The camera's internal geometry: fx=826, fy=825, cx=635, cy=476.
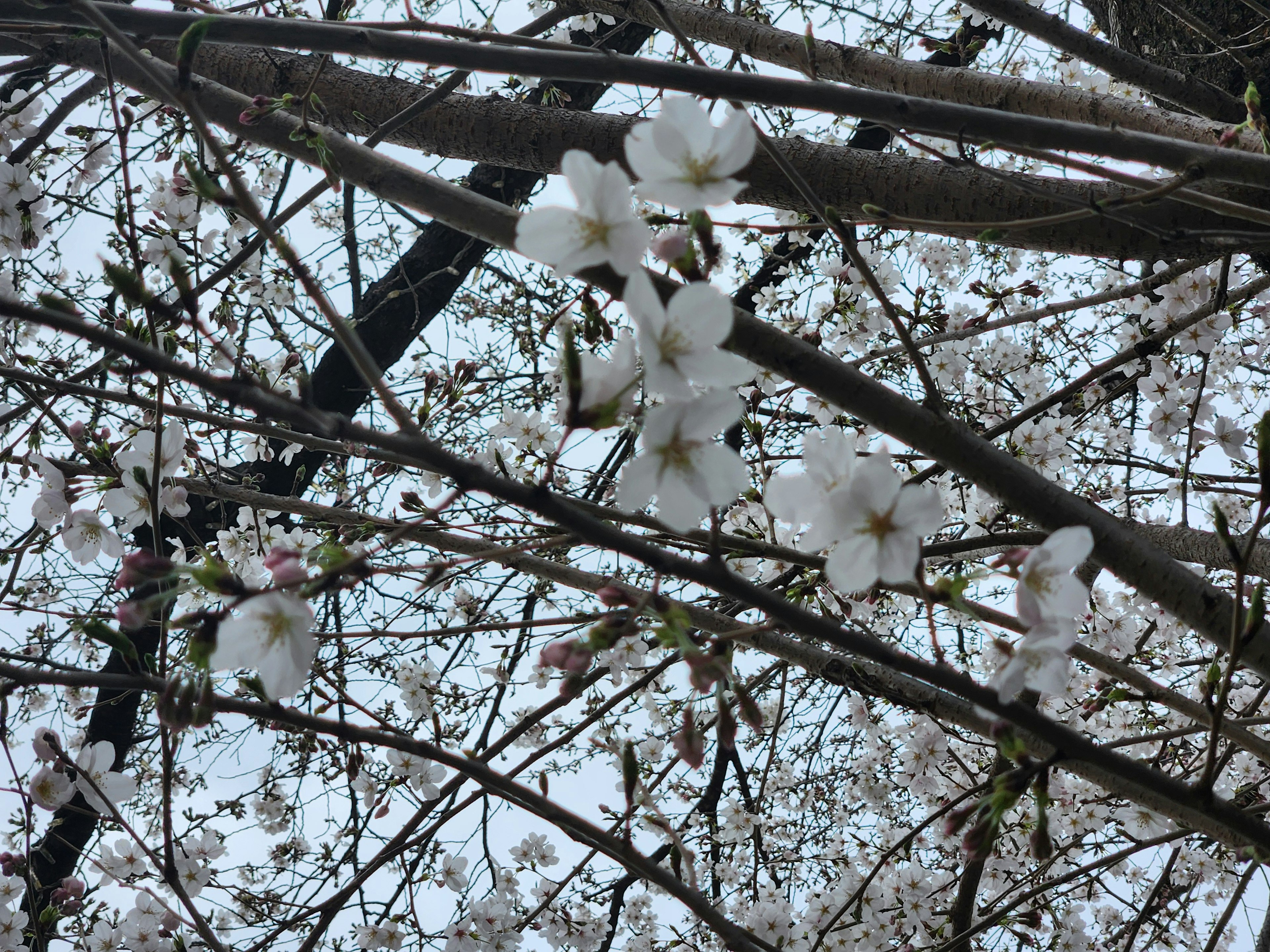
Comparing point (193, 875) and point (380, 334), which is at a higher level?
point (380, 334)

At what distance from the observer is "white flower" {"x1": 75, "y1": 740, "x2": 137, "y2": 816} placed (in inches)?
60.5

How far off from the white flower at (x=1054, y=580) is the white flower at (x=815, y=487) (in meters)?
0.21

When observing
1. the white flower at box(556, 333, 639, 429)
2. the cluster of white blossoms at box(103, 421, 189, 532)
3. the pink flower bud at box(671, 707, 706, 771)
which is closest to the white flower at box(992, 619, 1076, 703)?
the pink flower bud at box(671, 707, 706, 771)

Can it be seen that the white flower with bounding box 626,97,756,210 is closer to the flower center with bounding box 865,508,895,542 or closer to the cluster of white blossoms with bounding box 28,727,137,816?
the flower center with bounding box 865,508,895,542

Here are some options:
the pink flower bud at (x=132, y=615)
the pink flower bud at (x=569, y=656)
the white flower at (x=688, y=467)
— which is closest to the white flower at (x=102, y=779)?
the pink flower bud at (x=132, y=615)

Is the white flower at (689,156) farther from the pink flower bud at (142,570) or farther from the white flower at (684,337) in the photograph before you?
the pink flower bud at (142,570)

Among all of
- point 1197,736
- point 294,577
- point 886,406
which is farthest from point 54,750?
point 1197,736

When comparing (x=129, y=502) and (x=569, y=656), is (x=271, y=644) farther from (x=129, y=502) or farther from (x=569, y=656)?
(x=129, y=502)

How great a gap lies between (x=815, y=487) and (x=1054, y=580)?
0.95 ft

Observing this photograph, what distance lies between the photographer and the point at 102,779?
168 cm

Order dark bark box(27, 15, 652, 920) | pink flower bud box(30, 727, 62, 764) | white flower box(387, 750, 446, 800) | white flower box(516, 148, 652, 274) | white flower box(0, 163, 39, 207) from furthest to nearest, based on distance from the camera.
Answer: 1. dark bark box(27, 15, 652, 920)
2. white flower box(387, 750, 446, 800)
3. white flower box(0, 163, 39, 207)
4. pink flower bud box(30, 727, 62, 764)
5. white flower box(516, 148, 652, 274)

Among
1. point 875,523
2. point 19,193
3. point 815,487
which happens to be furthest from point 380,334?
point 875,523

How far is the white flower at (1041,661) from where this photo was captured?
80 cm

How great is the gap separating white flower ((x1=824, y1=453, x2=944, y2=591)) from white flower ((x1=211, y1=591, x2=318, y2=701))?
1.78 ft
